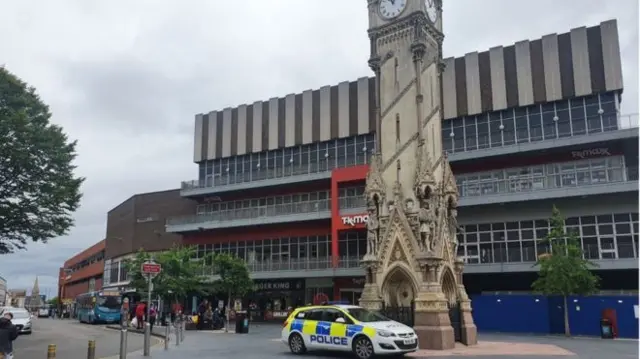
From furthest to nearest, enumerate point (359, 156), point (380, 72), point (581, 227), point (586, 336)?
point (359, 156), point (581, 227), point (586, 336), point (380, 72)

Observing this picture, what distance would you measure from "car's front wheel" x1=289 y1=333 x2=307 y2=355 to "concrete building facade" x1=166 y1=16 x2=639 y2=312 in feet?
77.5

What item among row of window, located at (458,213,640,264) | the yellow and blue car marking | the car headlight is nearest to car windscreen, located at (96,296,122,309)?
row of window, located at (458,213,640,264)

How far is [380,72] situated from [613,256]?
73.4ft

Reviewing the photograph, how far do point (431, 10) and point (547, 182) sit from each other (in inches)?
762

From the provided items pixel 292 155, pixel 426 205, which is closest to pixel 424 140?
pixel 426 205

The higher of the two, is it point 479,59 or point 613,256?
point 479,59

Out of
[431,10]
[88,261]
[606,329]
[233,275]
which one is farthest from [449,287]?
[88,261]

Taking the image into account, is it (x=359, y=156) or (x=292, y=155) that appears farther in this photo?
(x=292, y=155)

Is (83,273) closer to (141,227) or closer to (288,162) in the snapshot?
(141,227)

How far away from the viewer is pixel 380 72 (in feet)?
76.5

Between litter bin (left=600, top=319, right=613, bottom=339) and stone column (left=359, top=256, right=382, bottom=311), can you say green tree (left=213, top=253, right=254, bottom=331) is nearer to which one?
stone column (left=359, top=256, right=382, bottom=311)

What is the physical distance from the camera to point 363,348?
16484 millimetres

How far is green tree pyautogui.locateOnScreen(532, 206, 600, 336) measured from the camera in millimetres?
31000

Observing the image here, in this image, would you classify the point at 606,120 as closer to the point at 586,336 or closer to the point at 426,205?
the point at 586,336
